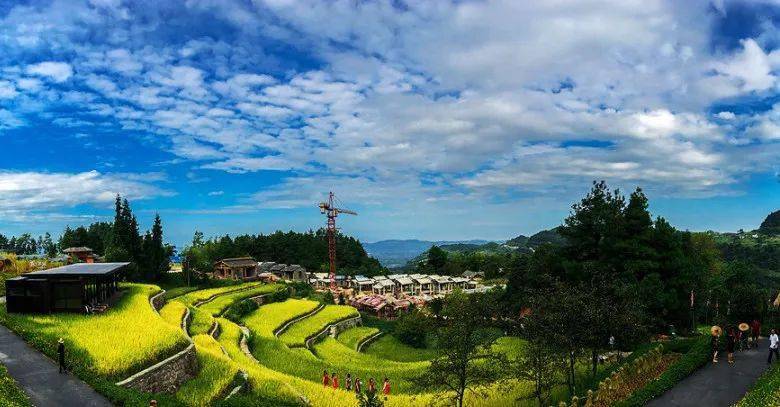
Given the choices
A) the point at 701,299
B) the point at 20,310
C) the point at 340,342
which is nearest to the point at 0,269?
the point at 20,310

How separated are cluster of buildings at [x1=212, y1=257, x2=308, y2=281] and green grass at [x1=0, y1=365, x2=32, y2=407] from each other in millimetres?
65826

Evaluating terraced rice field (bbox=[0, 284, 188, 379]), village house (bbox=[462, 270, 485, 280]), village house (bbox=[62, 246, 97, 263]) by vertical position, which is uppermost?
village house (bbox=[62, 246, 97, 263])

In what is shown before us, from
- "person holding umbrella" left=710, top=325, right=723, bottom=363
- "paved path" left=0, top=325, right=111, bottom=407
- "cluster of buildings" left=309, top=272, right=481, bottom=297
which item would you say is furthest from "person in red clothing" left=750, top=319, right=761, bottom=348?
"cluster of buildings" left=309, top=272, right=481, bottom=297

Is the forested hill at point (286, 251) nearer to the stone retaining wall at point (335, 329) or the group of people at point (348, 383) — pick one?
the stone retaining wall at point (335, 329)

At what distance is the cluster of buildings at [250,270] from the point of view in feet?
278

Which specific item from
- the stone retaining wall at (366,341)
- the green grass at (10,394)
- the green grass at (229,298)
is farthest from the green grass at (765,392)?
the green grass at (229,298)

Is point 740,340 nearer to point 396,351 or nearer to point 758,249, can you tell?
point 396,351

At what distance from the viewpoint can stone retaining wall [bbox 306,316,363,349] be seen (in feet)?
141

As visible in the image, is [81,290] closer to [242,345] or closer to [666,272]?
[242,345]

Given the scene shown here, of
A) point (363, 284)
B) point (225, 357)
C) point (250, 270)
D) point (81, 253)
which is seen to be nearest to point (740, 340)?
point (225, 357)

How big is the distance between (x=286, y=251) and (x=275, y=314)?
62787mm

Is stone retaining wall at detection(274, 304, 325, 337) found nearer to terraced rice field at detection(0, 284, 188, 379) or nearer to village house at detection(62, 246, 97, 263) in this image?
terraced rice field at detection(0, 284, 188, 379)

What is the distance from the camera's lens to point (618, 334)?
72.4ft

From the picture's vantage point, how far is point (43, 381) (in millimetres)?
18016
